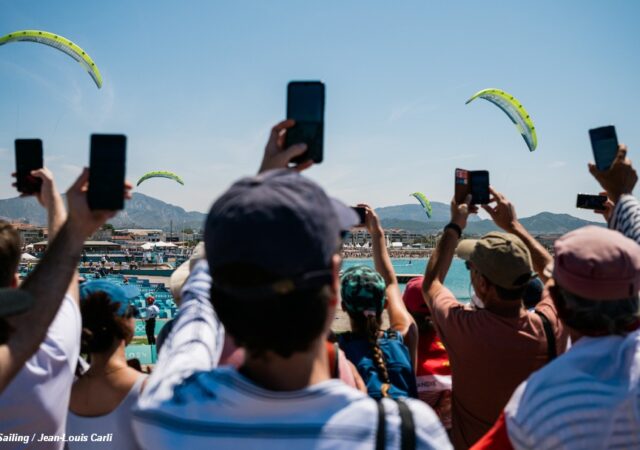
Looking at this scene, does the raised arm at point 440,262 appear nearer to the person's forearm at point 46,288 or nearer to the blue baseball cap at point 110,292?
the blue baseball cap at point 110,292

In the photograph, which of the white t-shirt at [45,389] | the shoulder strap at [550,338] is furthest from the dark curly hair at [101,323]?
the shoulder strap at [550,338]

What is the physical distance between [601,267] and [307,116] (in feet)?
3.64

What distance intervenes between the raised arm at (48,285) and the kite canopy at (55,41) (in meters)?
18.5

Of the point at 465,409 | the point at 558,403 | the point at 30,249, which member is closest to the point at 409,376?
the point at 465,409

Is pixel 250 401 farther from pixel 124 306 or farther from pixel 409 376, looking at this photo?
pixel 124 306

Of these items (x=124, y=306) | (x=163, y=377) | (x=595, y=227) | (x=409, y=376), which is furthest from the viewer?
(x=124, y=306)

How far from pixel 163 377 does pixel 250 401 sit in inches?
11.1

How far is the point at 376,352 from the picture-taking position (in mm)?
2049

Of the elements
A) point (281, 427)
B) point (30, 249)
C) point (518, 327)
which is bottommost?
point (30, 249)

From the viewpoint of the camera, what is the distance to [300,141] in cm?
174

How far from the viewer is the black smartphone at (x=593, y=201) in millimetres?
3203

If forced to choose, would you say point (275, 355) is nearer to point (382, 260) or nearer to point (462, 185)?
point (382, 260)

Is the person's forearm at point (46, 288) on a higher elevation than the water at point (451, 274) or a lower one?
higher

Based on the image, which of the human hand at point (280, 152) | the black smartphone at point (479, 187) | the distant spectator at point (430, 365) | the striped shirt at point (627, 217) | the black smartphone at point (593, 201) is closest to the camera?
the human hand at point (280, 152)
